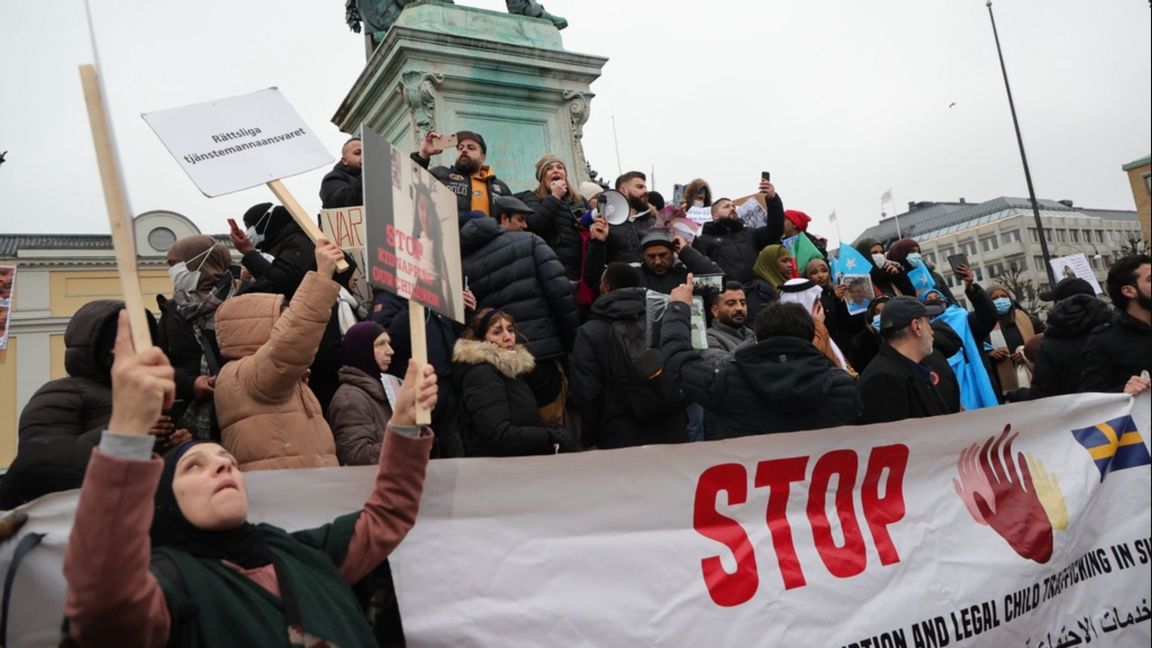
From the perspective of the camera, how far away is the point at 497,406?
4258mm

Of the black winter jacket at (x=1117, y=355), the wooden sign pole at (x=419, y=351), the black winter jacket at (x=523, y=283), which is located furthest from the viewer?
the black winter jacket at (x=523, y=283)

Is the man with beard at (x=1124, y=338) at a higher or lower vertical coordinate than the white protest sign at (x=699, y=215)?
lower

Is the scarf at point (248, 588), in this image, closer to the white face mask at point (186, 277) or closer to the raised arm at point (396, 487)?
the raised arm at point (396, 487)

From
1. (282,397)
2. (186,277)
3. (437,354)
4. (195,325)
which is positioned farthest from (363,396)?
(186,277)

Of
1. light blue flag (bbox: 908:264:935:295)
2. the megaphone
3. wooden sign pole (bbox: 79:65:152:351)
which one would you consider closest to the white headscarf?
the megaphone

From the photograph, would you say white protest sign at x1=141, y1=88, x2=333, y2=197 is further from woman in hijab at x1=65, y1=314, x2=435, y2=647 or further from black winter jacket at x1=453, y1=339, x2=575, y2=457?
black winter jacket at x1=453, y1=339, x2=575, y2=457

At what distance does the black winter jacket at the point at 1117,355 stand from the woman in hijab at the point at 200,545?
13.5ft

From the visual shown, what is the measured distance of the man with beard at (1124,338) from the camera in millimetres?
5117

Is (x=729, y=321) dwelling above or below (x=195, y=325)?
A: below

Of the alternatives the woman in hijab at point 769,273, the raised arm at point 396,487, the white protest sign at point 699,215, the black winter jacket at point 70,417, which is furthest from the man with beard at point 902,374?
the black winter jacket at point 70,417

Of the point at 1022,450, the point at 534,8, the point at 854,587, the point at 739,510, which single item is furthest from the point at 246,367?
the point at 534,8

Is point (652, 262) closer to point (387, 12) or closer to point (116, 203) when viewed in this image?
point (116, 203)

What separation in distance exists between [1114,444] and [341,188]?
16.1ft

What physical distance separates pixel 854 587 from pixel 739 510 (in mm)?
537
